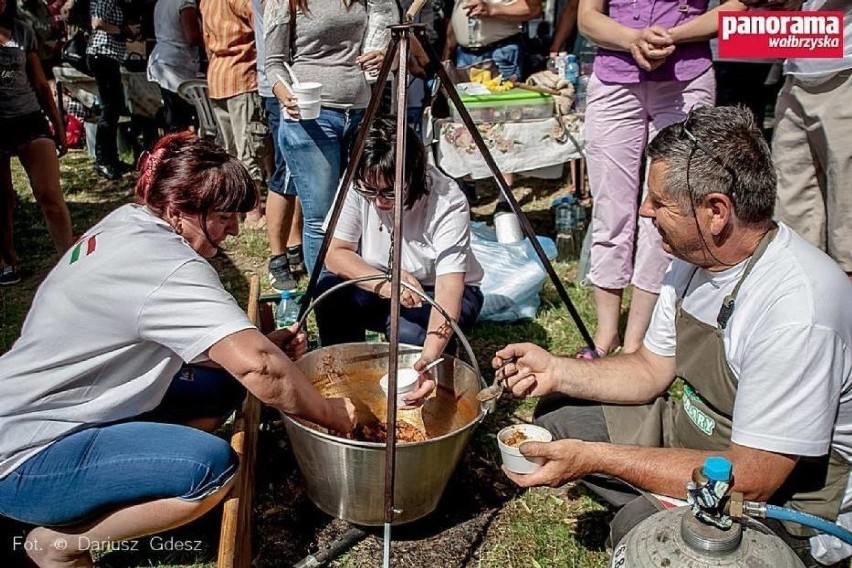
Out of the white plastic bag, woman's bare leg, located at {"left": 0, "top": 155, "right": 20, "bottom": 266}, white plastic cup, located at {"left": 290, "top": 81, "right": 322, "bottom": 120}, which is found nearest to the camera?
white plastic cup, located at {"left": 290, "top": 81, "right": 322, "bottom": 120}

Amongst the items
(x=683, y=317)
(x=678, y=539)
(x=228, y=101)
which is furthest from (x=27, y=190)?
(x=678, y=539)

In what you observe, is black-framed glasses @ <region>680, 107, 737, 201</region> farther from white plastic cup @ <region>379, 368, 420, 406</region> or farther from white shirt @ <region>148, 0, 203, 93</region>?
white shirt @ <region>148, 0, 203, 93</region>

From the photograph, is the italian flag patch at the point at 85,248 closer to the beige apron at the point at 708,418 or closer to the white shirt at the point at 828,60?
the beige apron at the point at 708,418

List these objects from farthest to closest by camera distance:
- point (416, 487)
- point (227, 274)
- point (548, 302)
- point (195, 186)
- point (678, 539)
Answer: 1. point (227, 274)
2. point (548, 302)
3. point (416, 487)
4. point (195, 186)
5. point (678, 539)

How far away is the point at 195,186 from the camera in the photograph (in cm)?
228

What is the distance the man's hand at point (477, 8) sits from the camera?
5.52 metres

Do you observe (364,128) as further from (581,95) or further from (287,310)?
(581,95)

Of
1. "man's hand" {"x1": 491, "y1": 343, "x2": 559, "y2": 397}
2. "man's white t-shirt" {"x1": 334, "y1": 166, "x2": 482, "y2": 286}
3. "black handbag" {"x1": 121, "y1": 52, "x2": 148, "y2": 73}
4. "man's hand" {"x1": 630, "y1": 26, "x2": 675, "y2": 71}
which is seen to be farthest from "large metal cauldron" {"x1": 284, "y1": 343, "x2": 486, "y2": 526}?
"black handbag" {"x1": 121, "y1": 52, "x2": 148, "y2": 73}

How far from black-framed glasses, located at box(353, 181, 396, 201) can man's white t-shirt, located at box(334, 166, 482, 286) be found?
0.56ft

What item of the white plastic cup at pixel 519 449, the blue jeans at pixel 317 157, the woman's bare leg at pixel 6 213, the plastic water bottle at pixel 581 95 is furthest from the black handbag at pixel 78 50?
the white plastic cup at pixel 519 449

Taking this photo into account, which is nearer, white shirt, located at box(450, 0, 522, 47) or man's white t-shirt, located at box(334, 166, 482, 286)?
man's white t-shirt, located at box(334, 166, 482, 286)

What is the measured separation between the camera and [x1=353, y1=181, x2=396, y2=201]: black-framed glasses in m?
2.98

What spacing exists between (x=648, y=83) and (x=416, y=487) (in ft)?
6.97

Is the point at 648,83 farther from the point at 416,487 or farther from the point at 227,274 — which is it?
the point at 227,274
